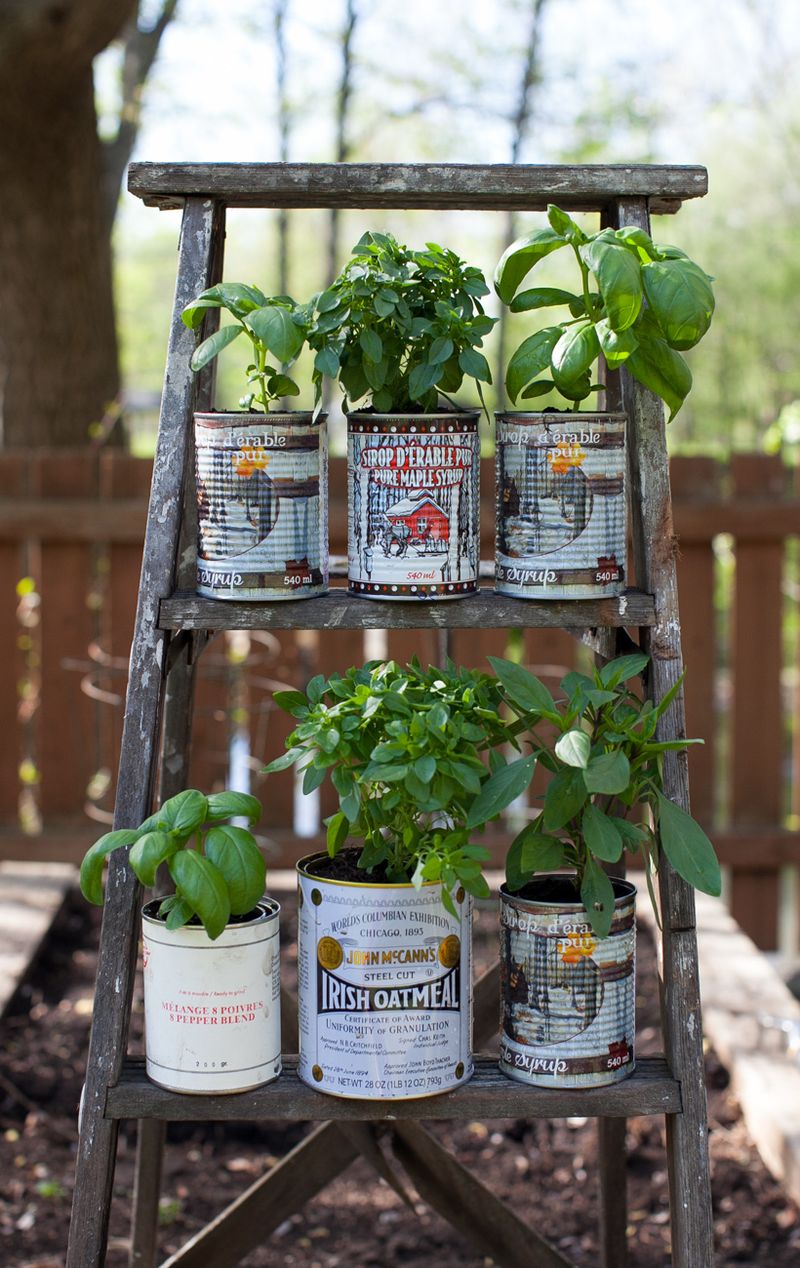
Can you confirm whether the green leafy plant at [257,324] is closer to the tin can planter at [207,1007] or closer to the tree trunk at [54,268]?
the tin can planter at [207,1007]

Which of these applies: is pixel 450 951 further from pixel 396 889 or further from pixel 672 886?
pixel 672 886

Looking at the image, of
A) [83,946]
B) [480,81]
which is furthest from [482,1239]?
[480,81]

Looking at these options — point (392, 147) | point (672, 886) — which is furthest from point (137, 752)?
point (392, 147)

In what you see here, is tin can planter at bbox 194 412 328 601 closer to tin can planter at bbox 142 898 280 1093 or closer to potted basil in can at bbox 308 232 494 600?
potted basil in can at bbox 308 232 494 600

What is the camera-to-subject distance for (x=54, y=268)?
4898mm

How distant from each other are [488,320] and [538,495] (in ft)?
0.68

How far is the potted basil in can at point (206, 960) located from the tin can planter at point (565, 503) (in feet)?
1.41

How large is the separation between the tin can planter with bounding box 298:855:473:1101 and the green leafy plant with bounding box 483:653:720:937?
0.44 ft

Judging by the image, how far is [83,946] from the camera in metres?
3.70

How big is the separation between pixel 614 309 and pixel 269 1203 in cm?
133

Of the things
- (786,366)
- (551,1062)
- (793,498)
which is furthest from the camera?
(786,366)

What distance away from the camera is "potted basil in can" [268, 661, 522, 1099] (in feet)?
4.61

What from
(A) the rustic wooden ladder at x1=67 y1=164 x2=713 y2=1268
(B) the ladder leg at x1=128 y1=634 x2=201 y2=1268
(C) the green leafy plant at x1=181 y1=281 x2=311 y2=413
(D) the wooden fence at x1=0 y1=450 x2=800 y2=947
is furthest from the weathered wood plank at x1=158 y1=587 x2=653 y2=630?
(D) the wooden fence at x1=0 y1=450 x2=800 y2=947

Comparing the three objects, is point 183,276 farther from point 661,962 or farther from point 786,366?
point 786,366
